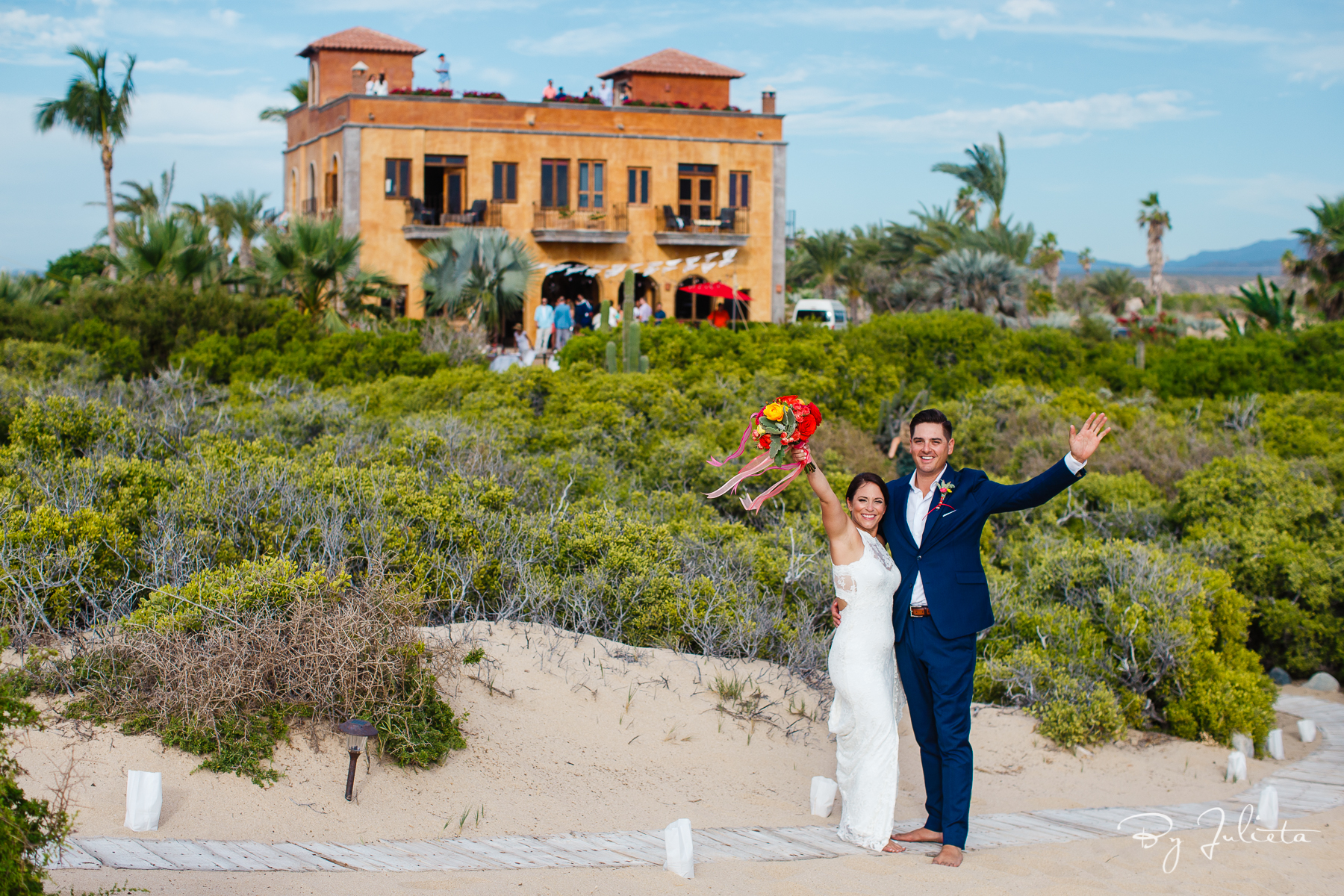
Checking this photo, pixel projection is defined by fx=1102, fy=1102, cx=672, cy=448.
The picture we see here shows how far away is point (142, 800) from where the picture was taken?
14.7 feet

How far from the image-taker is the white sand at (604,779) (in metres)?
4.53

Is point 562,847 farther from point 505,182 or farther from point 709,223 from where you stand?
point 709,223

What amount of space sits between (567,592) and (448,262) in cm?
1522

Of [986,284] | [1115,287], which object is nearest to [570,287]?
[986,284]

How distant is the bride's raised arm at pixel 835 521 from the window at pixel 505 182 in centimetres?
2742

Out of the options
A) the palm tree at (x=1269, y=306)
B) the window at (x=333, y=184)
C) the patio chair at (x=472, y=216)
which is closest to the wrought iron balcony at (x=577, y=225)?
the patio chair at (x=472, y=216)

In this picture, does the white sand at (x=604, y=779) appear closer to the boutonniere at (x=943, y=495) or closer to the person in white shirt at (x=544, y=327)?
the boutonniere at (x=943, y=495)

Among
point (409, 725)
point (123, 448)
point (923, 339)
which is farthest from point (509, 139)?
point (409, 725)

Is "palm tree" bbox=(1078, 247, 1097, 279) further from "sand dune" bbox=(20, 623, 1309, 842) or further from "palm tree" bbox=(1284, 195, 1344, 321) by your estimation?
"sand dune" bbox=(20, 623, 1309, 842)

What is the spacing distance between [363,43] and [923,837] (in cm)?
3261

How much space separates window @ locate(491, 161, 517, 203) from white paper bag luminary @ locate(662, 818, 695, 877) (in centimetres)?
2798

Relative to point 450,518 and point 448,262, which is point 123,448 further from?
point 448,262

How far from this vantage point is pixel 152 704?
5.24 m

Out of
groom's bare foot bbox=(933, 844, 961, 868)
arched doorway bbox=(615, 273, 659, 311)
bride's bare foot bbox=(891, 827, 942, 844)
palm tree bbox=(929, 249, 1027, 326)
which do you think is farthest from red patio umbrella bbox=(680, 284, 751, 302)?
groom's bare foot bbox=(933, 844, 961, 868)
